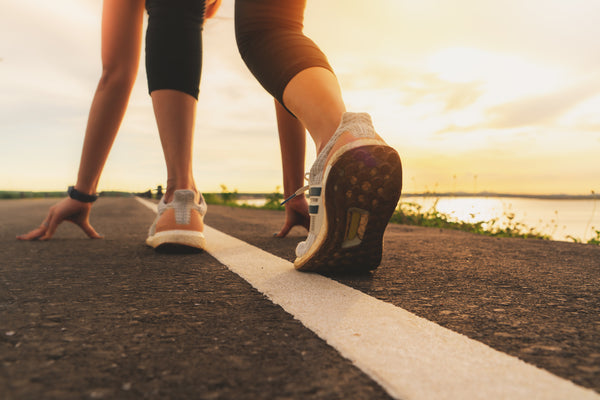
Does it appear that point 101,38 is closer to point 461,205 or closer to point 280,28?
point 280,28

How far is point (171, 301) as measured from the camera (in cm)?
131

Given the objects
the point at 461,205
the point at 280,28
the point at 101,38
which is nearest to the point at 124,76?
the point at 101,38

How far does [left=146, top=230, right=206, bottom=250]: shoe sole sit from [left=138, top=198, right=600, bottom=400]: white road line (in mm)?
892

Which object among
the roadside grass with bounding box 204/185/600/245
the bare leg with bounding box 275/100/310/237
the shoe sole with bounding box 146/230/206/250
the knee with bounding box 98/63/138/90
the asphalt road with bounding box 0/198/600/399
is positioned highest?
the knee with bounding box 98/63/138/90

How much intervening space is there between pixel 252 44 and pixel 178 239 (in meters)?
1.00

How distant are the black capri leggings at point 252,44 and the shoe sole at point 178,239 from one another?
2.74ft

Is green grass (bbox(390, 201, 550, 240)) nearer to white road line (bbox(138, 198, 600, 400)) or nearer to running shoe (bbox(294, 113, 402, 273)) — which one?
running shoe (bbox(294, 113, 402, 273))

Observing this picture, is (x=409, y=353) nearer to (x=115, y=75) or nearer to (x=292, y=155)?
(x=292, y=155)

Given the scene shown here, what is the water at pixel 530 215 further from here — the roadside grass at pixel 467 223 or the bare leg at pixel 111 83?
the bare leg at pixel 111 83

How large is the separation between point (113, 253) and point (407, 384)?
78.5 inches

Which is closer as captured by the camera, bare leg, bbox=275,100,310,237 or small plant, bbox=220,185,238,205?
bare leg, bbox=275,100,310,237

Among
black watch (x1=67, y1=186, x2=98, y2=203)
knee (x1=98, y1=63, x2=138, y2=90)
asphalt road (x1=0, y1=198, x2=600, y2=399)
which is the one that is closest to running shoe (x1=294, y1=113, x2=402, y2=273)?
asphalt road (x1=0, y1=198, x2=600, y2=399)

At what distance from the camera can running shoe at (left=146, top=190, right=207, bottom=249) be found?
7.29ft

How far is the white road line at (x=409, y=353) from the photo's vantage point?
74 cm
